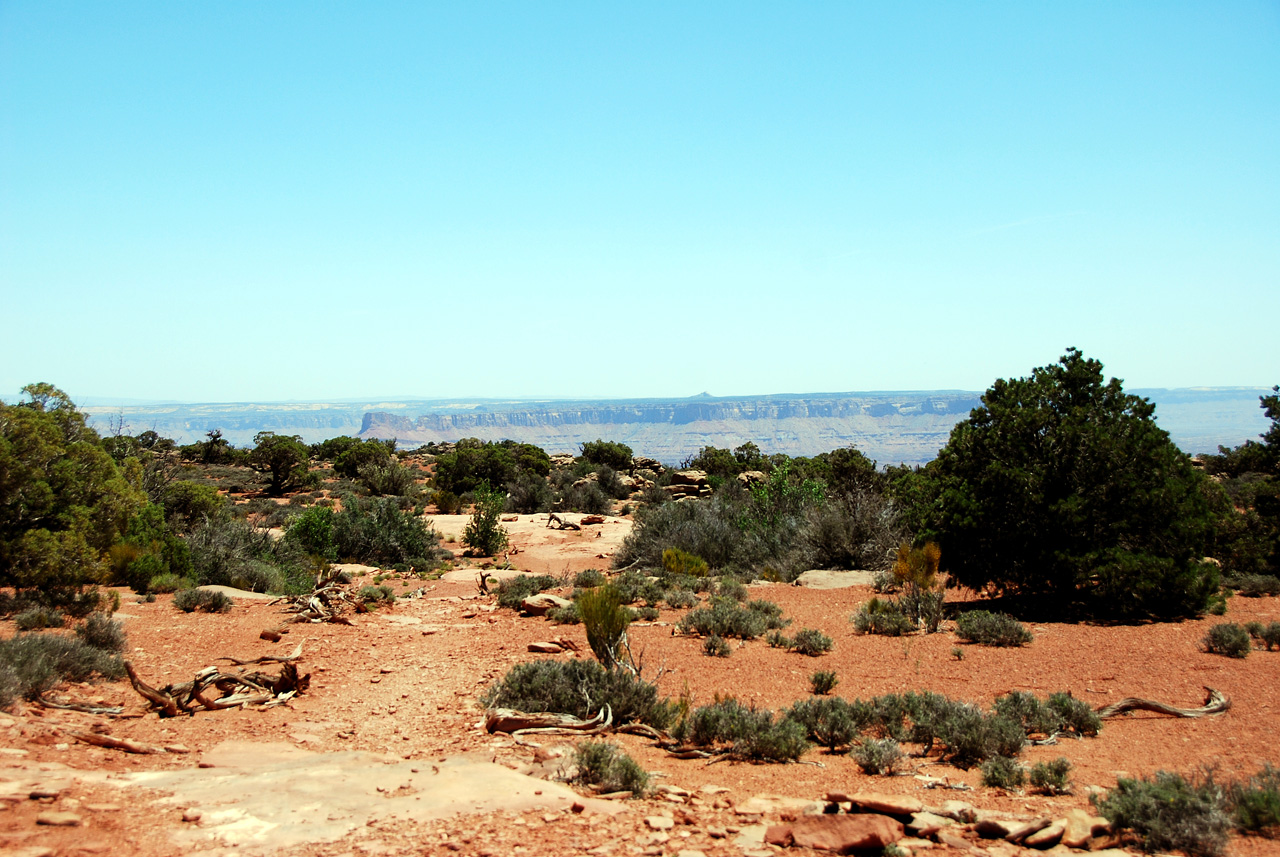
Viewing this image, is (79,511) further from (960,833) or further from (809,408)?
(809,408)

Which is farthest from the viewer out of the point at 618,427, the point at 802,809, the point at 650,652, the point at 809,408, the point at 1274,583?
the point at 618,427

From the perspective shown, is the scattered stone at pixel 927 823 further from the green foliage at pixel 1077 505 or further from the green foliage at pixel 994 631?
the green foliage at pixel 1077 505

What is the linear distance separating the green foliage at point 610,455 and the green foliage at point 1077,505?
29927mm

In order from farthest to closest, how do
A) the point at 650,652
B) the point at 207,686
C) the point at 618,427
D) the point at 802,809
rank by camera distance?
the point at 618,427, the point at 650,652, the point at 207,686, the point at 802,809

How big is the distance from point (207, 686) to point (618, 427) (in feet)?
628

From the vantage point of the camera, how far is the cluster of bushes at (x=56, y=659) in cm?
668

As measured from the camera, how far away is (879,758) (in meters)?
6.08

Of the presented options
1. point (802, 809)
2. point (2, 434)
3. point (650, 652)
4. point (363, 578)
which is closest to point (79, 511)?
point (2, 434)

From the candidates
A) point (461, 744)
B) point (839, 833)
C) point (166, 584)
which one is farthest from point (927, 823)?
point (166, 584)

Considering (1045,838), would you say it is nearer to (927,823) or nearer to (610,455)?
(927,823)

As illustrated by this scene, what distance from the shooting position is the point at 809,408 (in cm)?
17775

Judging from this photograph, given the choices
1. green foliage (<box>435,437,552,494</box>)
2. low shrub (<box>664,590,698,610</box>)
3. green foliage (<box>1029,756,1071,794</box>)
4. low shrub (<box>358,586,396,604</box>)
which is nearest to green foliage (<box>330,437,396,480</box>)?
green foliage (<box>435,437,552,494</box>)

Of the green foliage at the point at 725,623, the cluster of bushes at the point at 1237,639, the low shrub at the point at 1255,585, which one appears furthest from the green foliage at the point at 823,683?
the low shrub at the point at 1255,585

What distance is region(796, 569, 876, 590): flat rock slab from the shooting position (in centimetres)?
1628
